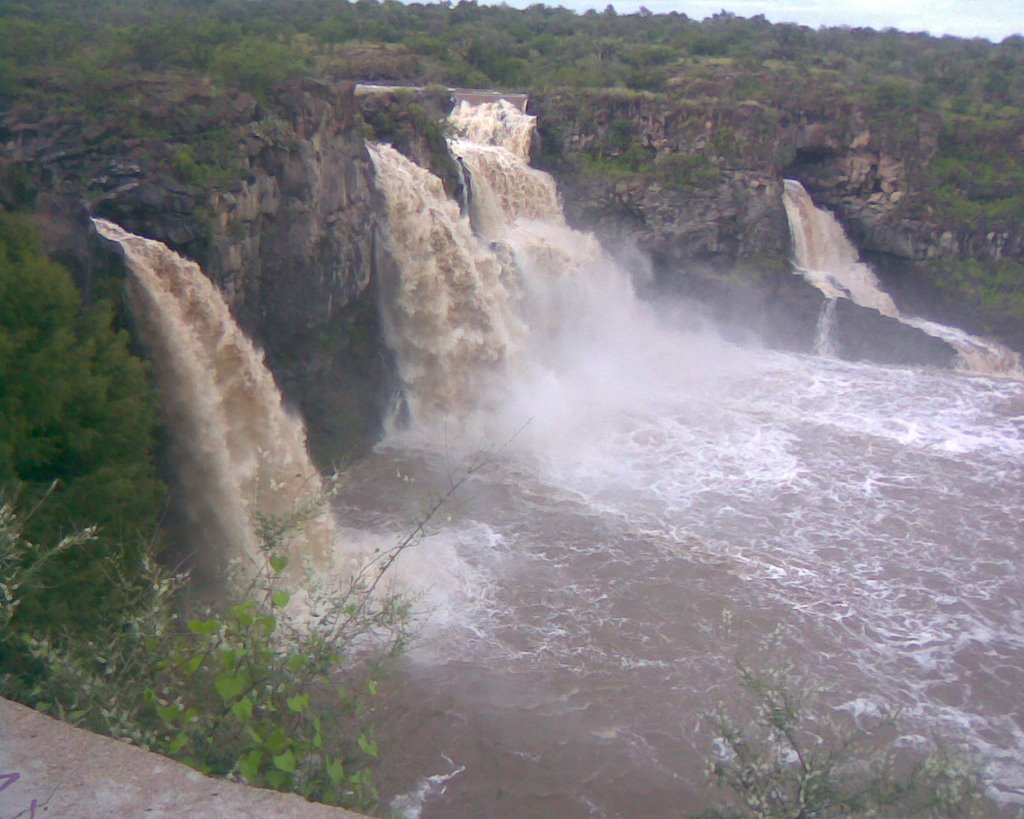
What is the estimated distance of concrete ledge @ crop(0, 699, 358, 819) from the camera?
10.1ft

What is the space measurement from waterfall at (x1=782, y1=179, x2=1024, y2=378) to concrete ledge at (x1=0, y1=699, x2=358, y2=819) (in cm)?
2109

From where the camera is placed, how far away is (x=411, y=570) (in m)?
11.7

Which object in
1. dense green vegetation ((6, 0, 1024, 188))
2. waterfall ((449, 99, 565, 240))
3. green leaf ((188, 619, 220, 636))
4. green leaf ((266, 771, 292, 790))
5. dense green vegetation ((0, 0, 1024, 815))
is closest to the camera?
green leaf ((266, 771, 292, 790))

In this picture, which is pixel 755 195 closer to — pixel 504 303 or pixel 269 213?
pixel 504 303

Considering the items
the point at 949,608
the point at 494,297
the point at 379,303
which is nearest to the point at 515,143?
the point at 494,297

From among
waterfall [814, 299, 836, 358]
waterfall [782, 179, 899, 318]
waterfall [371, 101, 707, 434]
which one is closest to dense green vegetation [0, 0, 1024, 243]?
waterfall [782, 179, 899, 318]

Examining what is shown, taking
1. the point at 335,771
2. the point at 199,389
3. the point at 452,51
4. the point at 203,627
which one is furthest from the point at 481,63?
the point at 335,771

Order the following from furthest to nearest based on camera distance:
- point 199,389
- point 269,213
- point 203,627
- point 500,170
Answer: point 500,170
point 269,213
point 199,389
point 203,627

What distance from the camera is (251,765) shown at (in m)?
3.70

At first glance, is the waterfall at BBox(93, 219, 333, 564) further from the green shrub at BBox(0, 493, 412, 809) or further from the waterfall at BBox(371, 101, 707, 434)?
the green shrub at BBox(0, 493, 412, 809)

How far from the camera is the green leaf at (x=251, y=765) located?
3.69m

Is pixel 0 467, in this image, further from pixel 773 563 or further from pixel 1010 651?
pixel 1010 651

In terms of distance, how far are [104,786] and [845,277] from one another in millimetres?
23491

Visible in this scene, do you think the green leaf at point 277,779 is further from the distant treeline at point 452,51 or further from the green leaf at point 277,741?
the distant treeline at point 452,51
